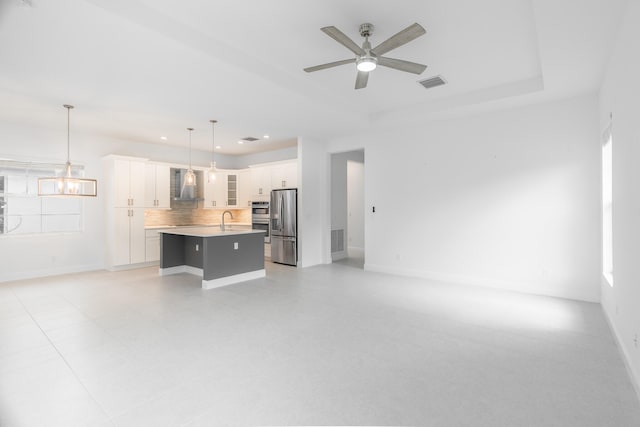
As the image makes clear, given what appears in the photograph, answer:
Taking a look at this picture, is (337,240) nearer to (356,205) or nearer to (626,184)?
(356,205)

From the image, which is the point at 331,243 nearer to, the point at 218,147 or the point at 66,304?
the point at 218,147

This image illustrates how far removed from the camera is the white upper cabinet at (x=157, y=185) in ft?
23.8

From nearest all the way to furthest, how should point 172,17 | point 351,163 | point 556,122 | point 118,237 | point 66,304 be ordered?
point 172,17 < point 66,304 < point 556,122 < point 118,237 < point 351,163

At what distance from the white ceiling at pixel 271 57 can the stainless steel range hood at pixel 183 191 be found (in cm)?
217

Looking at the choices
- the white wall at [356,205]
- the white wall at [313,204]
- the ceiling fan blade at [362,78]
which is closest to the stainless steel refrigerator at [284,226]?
the white wall at [313,204]

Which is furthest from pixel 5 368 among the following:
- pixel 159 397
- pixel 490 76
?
pixel 490 76

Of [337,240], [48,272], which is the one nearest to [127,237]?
[48,272]

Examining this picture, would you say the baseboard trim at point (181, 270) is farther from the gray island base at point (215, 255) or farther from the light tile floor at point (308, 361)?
the light tile floor at point (308, 361)

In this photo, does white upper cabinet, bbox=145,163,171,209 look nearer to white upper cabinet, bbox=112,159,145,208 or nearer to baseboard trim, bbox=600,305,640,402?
white upper cabinet, bbox=112,159,145,208

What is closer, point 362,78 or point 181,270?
point 362,78

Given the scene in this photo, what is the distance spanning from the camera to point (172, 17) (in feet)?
9.72

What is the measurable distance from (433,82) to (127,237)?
6452 mm

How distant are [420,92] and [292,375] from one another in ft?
14.0

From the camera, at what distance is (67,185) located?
4.68m
